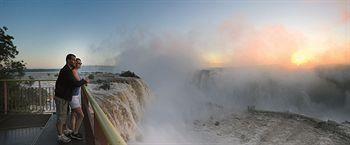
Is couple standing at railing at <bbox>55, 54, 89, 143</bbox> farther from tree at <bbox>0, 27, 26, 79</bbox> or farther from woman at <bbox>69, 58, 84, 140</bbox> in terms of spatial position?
tree at <bbox>0, 27, 26, 79</bbox>

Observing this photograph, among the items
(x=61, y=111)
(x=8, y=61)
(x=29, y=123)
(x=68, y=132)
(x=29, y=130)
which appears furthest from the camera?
(x=8, y=61)

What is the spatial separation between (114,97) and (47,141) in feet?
27.0

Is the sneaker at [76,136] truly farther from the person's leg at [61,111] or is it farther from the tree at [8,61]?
the tree at [8,61]

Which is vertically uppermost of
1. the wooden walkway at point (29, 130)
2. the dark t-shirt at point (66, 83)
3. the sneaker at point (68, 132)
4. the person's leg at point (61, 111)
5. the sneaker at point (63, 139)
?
the dark t-shirt at point (66, 83)

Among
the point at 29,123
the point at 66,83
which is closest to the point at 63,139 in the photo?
the point at 66,83

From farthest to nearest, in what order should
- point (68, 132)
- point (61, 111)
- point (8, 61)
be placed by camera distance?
point (8, 61), point (68, 132), point (61, 111)

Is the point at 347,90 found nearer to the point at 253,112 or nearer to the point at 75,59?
the point at 253,112

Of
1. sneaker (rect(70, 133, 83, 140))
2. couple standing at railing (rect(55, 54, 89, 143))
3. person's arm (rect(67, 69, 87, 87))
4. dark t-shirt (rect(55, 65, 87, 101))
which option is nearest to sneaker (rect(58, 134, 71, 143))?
couple standing at railing (rect(55, 54, 89, 143))

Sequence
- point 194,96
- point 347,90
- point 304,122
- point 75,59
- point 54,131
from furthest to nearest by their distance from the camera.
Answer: point 347,90 < point 194,96 < point 304,122 < point 54,131 < point 75,59

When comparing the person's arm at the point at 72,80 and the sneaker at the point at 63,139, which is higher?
the person's arm at the point at 72,80

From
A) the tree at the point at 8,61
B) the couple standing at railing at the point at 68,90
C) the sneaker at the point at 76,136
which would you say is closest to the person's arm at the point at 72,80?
the couple standing at railing at the point at 68,90

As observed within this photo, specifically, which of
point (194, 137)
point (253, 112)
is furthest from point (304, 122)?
point (194, 137)

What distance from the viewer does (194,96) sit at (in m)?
43.5

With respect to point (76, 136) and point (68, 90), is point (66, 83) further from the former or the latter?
point (76, 136)
